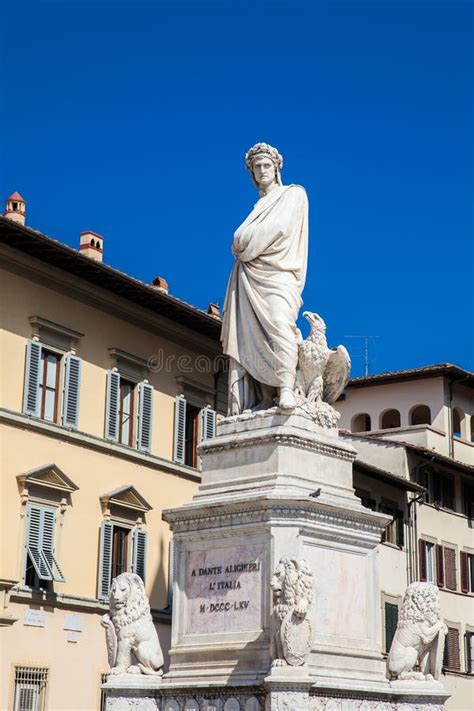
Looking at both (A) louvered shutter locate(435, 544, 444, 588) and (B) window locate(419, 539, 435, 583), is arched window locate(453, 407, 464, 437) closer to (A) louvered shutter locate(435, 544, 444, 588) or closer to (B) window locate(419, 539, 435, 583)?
(A) louvered shutter locate(435, 544, 444, 588)

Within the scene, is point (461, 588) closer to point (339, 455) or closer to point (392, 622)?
point (392, 622)

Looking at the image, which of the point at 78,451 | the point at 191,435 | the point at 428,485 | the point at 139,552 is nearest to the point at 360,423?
the point at 428,485

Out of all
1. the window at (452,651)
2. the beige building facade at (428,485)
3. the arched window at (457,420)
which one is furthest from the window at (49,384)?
the arched window at (457,420)

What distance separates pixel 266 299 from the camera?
48.5 feet

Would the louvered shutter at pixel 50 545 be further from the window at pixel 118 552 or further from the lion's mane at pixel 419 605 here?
the lion's mane at pixel 419 605

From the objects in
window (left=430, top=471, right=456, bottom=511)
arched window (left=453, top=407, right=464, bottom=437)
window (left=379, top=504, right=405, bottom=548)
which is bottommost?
window (left=379, top=504, right=405, bottom=548)

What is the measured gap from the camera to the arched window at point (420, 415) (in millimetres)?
50656

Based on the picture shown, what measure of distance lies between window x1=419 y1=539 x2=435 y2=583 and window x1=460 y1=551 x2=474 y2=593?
83.3 inches

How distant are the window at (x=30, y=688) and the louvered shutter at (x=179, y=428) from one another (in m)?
7.27

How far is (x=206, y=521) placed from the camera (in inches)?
555

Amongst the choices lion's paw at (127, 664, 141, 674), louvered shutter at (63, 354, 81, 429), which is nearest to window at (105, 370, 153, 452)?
louvered shutter at (63, 354, 81, 429)

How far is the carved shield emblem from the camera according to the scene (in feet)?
40.5

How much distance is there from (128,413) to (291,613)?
20041mm

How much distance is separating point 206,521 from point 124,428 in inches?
714
